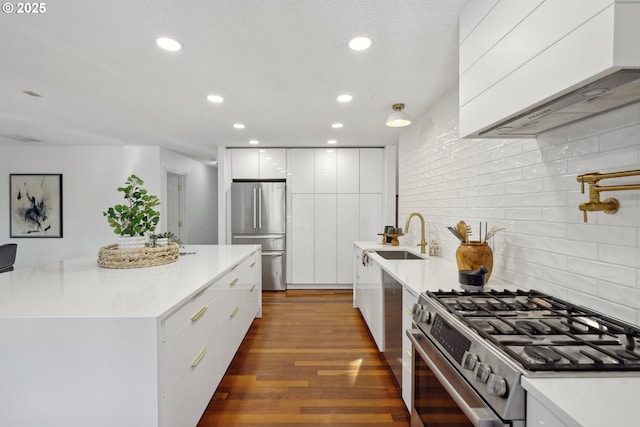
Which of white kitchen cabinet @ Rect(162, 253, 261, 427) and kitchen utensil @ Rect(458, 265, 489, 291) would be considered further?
kitchen utensil @ Rect(458, 265, 489, 291)

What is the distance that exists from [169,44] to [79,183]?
180 inches

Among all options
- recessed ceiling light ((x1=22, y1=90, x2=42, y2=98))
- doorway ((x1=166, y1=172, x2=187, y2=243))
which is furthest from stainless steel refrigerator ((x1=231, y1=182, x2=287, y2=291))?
recessed ceiling light ((x1=22, y1=90, x2=42, y2=98))

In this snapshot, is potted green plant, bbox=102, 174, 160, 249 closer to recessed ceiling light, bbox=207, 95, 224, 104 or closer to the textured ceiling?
the textured ceiling

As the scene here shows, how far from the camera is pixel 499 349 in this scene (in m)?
0.85

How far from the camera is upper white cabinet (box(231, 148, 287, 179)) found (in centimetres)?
507

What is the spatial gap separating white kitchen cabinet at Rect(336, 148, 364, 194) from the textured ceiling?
1161 mm

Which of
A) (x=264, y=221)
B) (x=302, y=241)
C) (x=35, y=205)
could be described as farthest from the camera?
(x=35, y=205)

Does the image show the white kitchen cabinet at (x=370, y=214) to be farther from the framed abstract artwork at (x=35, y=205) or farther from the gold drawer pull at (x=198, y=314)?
the framed abstract artwork at (x=35, y=205)

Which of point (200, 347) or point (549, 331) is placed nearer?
point (549, 331)

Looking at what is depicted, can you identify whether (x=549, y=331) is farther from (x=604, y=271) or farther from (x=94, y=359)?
(x=94, y=359)

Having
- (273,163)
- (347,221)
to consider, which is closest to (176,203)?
(273,163)

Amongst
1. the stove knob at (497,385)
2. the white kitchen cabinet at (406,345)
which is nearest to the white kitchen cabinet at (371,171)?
the white kitchen cabinet at (406,345)

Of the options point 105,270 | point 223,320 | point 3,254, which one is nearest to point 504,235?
point 223,320

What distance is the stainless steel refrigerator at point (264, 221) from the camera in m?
4.88
